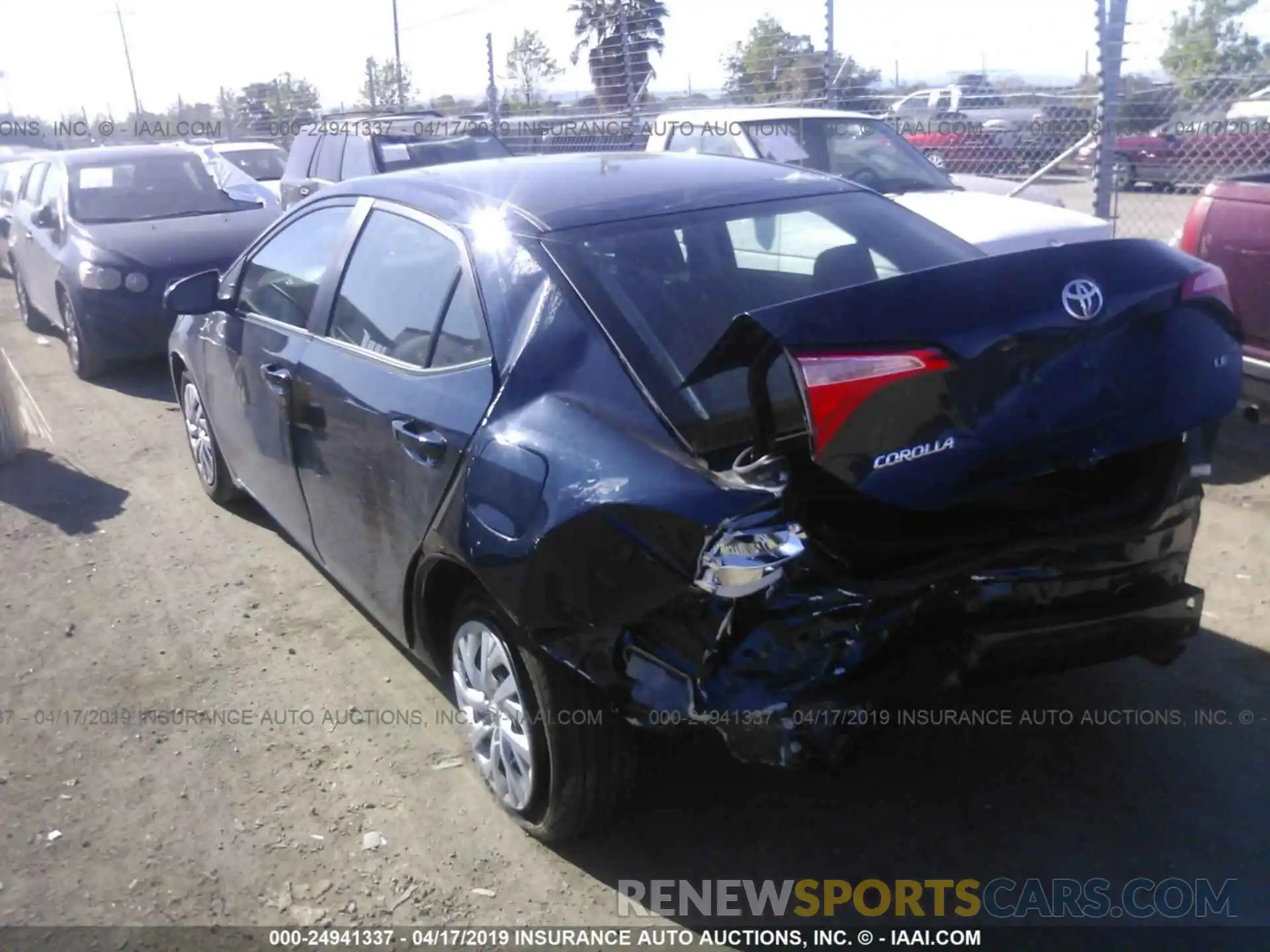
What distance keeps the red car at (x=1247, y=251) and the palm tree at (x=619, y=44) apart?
9.11m

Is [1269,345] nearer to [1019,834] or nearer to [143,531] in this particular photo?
[1019,834]

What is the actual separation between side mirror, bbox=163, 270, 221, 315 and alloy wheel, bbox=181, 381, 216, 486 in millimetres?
808

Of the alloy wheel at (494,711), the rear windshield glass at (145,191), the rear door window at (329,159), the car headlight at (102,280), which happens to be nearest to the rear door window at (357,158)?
the rear door window at (329,159)

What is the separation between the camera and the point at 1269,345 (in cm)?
575

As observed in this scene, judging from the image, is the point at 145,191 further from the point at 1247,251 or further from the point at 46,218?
the point at 1247,251

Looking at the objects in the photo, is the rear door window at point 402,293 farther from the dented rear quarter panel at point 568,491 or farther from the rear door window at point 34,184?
the rear door window at point 34,184

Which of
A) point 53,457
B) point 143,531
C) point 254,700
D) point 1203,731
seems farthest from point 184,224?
point 1203,731

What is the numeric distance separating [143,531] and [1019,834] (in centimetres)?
451

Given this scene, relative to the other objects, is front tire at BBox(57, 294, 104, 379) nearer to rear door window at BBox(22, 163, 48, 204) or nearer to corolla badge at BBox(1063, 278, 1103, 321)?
rear door window at BBox(22, 163, 48, 204)

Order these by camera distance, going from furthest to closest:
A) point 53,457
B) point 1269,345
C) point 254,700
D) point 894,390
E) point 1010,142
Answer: point 1010,142
point 53,457
point 1269,345
point 254,700
point 894,390

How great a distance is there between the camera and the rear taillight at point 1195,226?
6207 mm

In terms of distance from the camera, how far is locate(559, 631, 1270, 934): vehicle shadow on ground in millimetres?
3078

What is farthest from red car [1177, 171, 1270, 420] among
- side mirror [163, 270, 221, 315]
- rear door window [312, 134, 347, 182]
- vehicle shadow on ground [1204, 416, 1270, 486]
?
rear door window [312, 134, 347, 182]

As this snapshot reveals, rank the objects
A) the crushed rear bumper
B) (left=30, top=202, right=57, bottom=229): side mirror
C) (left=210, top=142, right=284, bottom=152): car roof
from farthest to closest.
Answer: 1. (left=210, top=142, right=284, bottom=152): car roof
2. (left=30, top=202, right=57, bottom=229): side mirror
3. the crushed rear bumper
